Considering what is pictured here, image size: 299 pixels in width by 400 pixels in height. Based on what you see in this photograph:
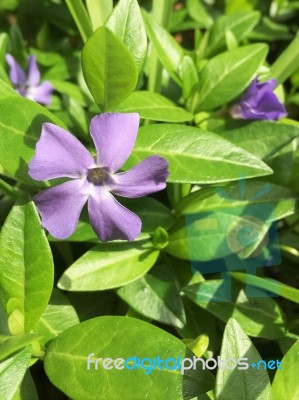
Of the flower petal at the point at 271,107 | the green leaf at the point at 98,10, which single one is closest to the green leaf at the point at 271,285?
the flower petal at the point at 271,107

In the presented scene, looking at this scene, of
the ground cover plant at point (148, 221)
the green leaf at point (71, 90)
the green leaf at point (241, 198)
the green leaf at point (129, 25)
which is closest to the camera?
the ground cover plant at point (148, 221)

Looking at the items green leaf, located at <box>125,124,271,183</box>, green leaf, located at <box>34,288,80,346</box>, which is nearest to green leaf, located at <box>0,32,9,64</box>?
green leaf, located at <box>125,124,271,183</box>

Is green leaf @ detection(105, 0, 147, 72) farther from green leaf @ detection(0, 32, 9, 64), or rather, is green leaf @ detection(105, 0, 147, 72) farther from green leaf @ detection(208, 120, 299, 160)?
green leaf @ detection(0, 32, 9, 64)

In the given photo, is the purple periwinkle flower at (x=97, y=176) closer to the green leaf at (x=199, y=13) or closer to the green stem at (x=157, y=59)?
the green stem at (x=157, y=59)

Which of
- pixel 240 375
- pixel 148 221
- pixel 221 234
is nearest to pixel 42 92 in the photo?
pixel 148 221

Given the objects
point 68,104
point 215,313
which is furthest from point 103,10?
point 215,313

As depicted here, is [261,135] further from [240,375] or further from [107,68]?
[240,375]
